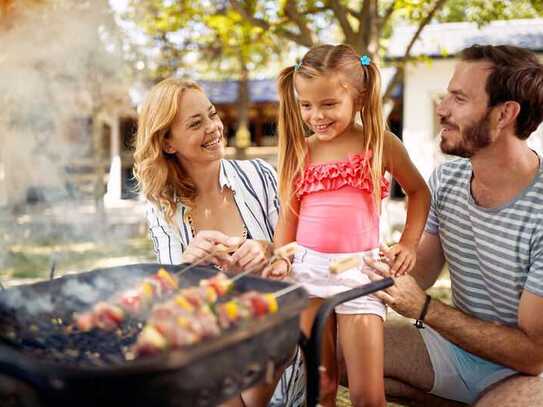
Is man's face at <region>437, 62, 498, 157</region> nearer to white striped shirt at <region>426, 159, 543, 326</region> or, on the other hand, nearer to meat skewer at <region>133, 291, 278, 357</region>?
white striped shirt at <region>426, 159, 543, 326</region>

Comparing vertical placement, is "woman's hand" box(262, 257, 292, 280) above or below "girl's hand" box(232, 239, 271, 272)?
below

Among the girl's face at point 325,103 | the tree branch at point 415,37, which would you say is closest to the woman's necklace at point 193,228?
the girl's face at point 325,103

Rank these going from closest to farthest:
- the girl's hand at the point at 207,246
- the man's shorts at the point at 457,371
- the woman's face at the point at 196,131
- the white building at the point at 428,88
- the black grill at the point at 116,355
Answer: the black grill at the point at 116,355 < the girl's hand at the point at 207,246 < the man's shorts at the point at 457,371 < the woman's face at the point at 196,131 < the white building at the point at 428,88

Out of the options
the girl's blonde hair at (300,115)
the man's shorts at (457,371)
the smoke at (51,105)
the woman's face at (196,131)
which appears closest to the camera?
the girl's blonde hair at (300,115)

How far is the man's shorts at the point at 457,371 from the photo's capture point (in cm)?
282

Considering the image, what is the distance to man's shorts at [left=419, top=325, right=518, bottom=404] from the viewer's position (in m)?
2.82

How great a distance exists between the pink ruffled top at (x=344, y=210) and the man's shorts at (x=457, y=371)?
719 millimetres

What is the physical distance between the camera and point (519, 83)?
2.66 m

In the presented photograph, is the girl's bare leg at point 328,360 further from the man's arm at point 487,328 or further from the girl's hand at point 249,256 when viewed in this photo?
A: the girl's hand at point 249,256

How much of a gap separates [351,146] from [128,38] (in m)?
9.29

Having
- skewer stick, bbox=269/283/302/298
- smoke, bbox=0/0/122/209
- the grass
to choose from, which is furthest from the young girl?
the grass

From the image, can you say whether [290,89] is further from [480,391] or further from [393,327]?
Answer: [480,391]

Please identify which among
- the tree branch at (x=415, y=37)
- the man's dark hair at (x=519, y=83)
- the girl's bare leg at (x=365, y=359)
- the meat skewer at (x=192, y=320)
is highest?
the tree branch at (x=415, y=37)

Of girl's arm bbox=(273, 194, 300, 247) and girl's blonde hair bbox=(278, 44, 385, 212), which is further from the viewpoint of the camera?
girl's arm bbox=(273, 194, 300, 247)
